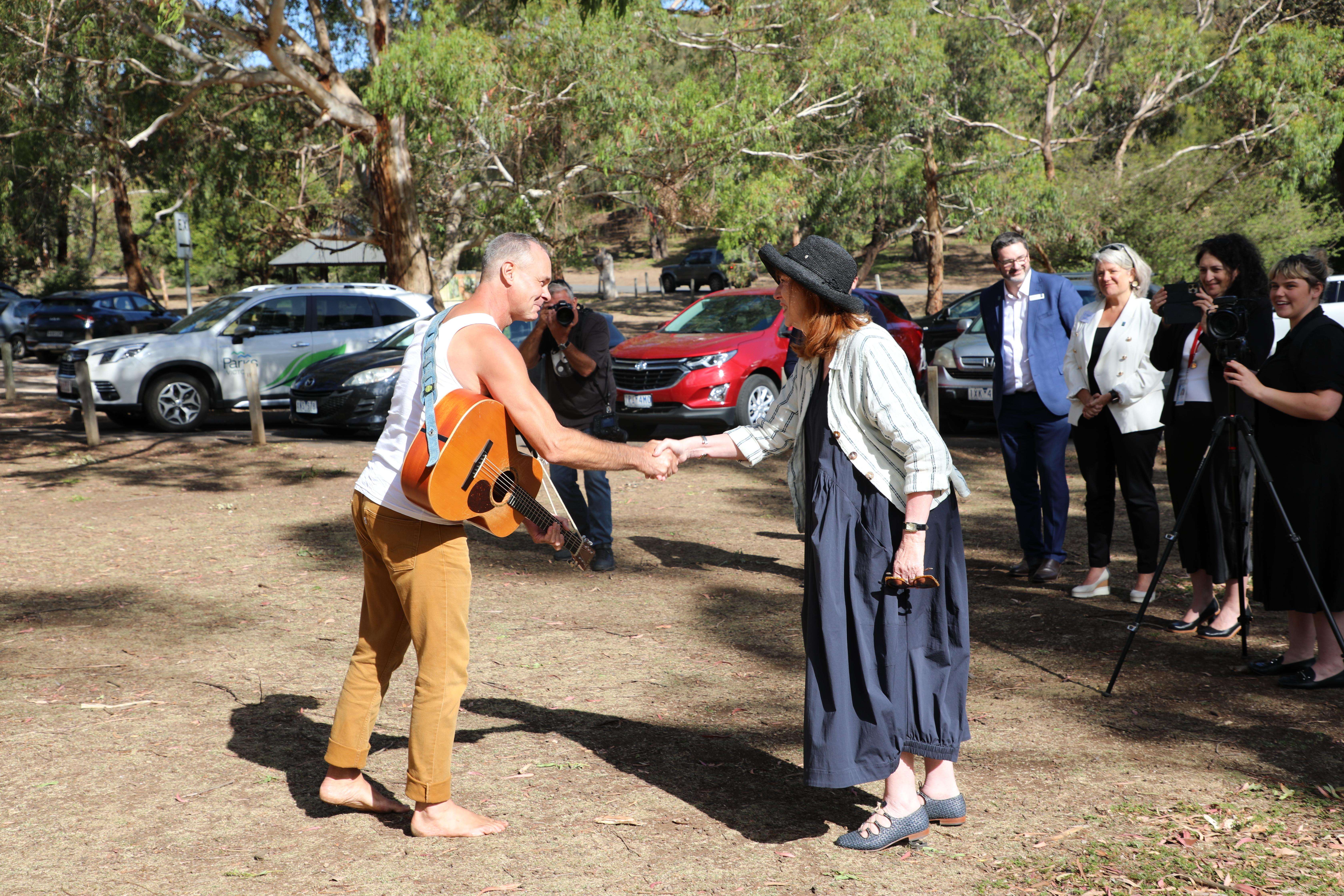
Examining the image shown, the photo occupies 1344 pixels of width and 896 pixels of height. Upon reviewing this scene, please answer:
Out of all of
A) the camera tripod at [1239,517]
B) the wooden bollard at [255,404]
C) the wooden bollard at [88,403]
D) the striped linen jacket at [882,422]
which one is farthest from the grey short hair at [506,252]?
the wooden bollard at [88,403]

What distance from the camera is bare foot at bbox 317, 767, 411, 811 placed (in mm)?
3871

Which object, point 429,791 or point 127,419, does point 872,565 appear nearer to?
point 429,791

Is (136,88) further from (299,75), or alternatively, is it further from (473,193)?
(473,193)

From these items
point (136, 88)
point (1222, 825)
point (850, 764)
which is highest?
point (136, 88)

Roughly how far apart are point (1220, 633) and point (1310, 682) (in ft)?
2.77

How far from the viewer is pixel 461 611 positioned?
3.67 m

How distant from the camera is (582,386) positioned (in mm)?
7469

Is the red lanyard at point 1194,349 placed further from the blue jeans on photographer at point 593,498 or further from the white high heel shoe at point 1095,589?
the blue jeans on photographer at point 593,498

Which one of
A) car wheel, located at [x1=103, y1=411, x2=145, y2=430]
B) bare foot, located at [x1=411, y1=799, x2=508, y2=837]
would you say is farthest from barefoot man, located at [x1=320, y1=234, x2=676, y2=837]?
car wheel, located at [x1=103, y1=411, x2=145, y2=430]

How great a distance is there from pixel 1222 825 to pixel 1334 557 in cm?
177

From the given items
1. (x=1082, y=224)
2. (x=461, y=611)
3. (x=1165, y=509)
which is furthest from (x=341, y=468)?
(x=1082, y=224)

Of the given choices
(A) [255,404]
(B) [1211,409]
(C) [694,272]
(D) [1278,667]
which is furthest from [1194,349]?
(C) [694,272]

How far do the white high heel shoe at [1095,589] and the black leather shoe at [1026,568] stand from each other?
1.23 feet

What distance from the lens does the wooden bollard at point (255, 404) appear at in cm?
1302
